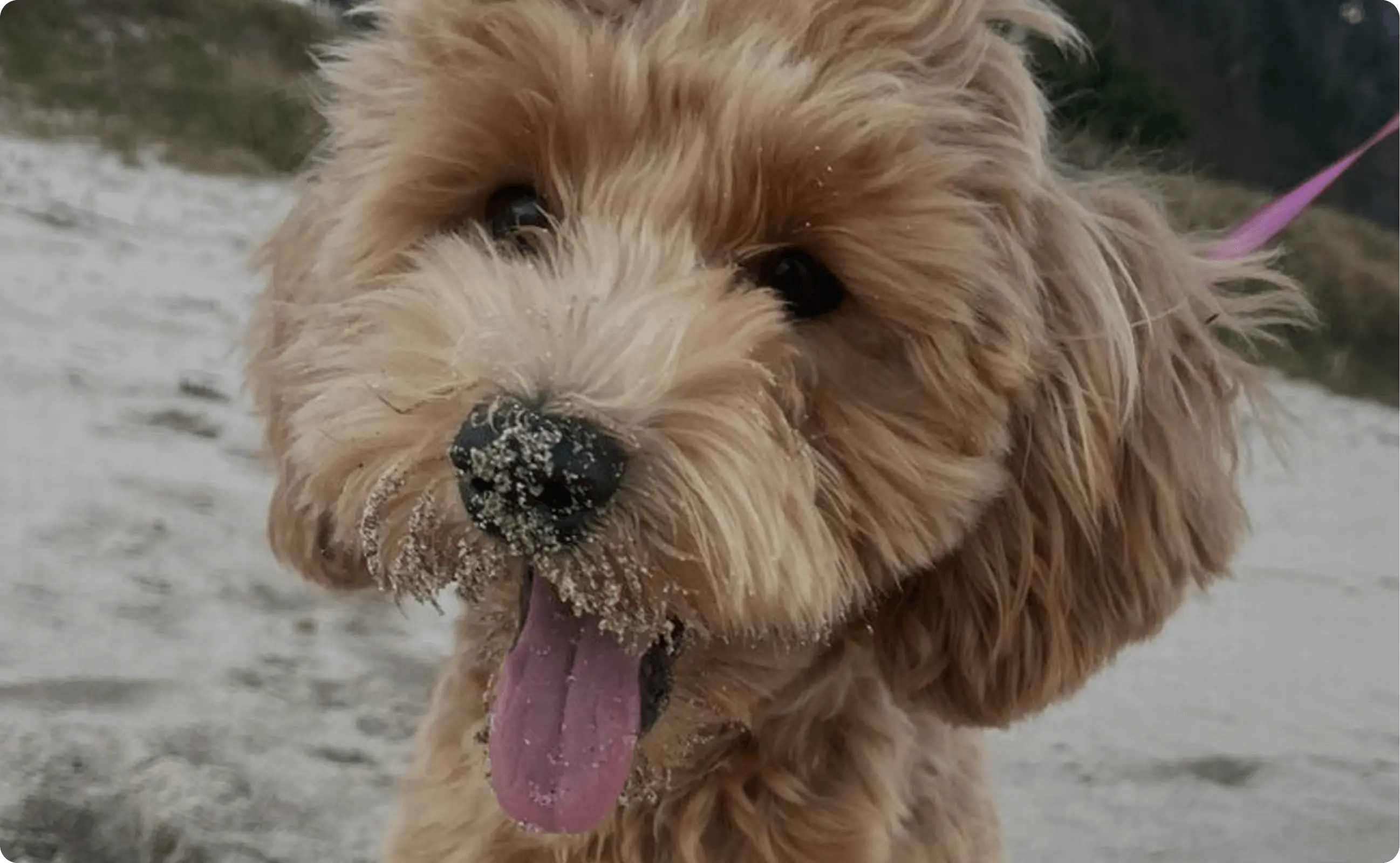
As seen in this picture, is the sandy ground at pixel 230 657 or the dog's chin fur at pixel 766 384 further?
the sandy ground at pixel 230 657

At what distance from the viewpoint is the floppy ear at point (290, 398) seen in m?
1.80

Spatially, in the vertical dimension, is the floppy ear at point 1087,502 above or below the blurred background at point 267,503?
above

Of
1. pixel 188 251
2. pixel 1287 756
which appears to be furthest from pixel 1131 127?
pixel 188 251

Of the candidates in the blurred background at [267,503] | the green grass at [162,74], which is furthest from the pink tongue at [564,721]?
the green grass at [162,74]

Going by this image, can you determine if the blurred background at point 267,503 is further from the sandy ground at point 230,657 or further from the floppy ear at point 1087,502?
the floppy ear at point 1087,502

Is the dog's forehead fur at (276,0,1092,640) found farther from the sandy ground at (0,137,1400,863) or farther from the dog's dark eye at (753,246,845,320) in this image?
the sandy ground at (0,137,1400,863)

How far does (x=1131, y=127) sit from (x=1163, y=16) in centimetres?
274

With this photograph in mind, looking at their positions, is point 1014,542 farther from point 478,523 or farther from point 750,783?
point 478,523

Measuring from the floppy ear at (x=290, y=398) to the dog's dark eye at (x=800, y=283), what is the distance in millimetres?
566

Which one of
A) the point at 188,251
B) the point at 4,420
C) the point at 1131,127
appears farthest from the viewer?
the point at 188,251

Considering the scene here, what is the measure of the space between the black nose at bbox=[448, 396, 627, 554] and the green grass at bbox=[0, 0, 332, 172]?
3927mm

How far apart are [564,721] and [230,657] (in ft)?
5.02

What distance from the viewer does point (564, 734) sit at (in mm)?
1512

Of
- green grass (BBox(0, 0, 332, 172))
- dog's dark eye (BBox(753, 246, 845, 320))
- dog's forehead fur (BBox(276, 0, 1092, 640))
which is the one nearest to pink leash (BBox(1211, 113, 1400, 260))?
dog's forehead fur (BBox(276, 0, 1092, 640))
